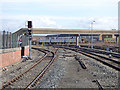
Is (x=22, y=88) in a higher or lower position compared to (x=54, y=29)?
lower

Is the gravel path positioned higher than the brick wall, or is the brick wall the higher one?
the brick wall

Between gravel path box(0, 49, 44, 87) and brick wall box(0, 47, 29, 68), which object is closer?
gravel path box(0, 49, 44, 87)

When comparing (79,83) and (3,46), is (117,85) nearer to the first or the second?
(79,83)

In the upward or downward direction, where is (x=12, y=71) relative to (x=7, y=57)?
downward

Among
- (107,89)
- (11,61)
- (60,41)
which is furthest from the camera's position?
(60,41)

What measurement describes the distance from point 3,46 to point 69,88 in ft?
30.7

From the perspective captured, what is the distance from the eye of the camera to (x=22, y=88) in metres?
8.30

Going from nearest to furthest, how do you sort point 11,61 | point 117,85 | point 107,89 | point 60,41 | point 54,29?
point 107,89
point 117,85
point 11,61
point 54,29
point 60,41

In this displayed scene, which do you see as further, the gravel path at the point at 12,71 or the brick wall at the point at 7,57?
the brick wall at the point at 7,57

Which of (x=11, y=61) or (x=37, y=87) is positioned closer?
(x=37, y=87)

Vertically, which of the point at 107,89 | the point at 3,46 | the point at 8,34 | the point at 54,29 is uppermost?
the point at 54,29

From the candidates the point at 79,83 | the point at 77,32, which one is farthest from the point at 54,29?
the point at 79,83

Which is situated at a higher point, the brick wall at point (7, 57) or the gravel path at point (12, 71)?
the brick wall at point (7, 57)

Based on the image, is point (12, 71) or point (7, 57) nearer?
point (12, 71)
